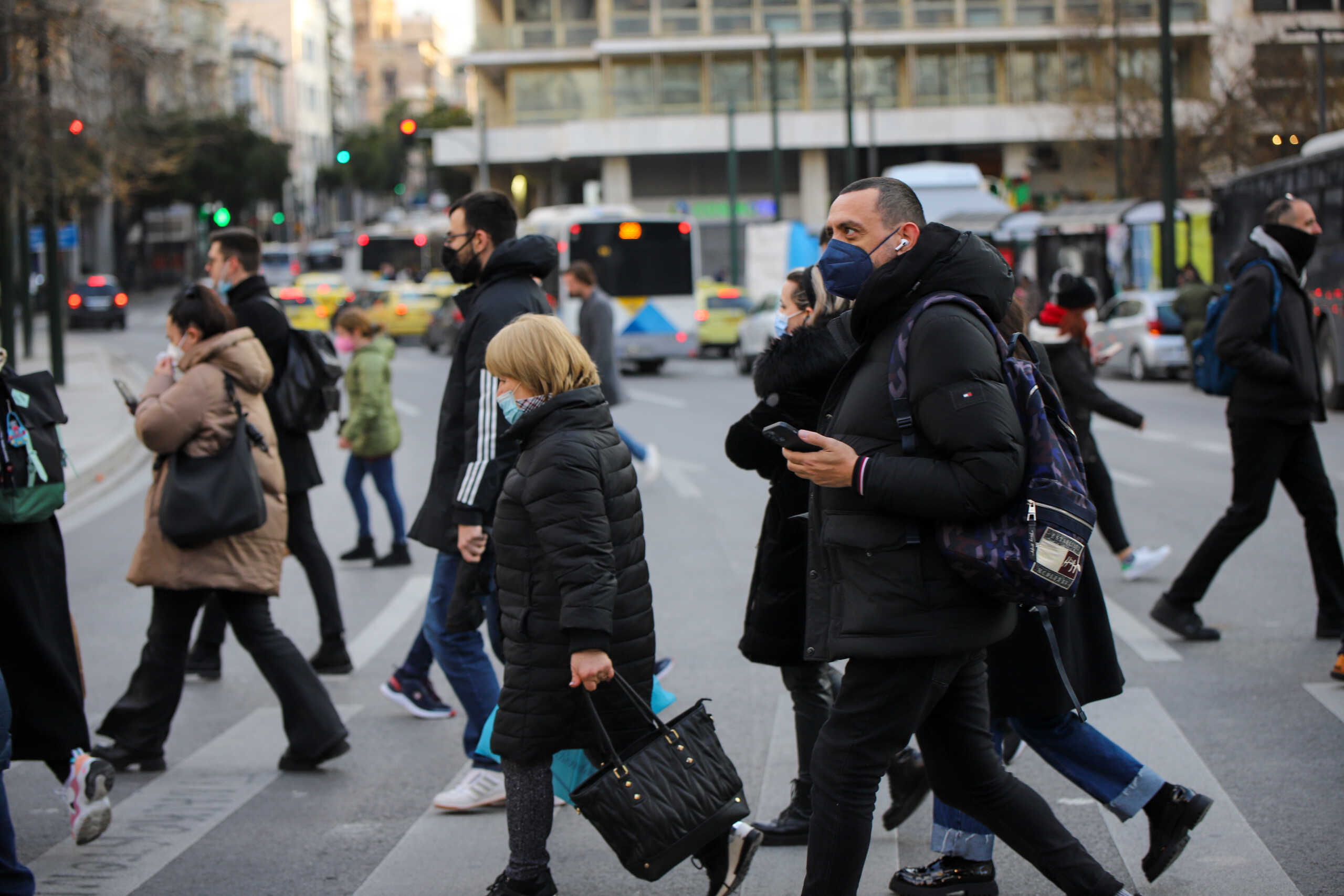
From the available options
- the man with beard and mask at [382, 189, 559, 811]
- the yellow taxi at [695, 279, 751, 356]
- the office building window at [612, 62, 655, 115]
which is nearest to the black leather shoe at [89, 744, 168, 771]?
the man with beard and mask at [382, 189, 559, 811]

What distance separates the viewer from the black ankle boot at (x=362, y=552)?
1034 centimetres

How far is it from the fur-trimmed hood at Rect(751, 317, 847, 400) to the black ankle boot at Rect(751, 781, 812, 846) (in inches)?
52.0

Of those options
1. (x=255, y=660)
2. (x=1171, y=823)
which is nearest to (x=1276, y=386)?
(x=1171, y=823)

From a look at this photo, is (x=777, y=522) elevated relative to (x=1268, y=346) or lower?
lower

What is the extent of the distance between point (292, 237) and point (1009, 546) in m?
108

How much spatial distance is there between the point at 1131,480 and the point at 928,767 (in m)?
9.87

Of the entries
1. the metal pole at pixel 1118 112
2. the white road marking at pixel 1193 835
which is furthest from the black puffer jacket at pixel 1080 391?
the metal pole at pixel 1118 112

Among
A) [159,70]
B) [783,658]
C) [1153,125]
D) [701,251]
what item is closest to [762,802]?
[783,658]

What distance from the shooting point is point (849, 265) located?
3.49 metres

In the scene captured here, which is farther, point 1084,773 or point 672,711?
point 672,711

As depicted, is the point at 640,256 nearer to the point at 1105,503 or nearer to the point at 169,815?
the point at 1105,503

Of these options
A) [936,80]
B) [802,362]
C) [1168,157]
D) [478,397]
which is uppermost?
[936,80]

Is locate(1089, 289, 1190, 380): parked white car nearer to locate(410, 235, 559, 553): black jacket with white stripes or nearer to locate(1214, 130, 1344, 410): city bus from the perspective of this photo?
locate(1214, 130, 1344, 410): city bus

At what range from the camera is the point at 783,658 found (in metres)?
4.35
